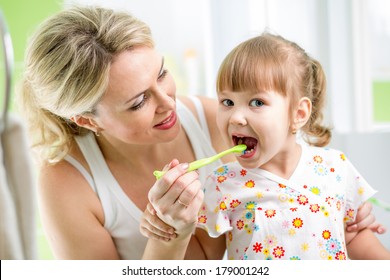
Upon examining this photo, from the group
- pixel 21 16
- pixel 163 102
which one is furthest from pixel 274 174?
pixel 21 16

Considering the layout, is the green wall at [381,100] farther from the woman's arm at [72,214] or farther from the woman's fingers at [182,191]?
the woman's arm at [72,214]

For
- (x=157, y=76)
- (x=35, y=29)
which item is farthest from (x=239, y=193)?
(x=35, y=29)

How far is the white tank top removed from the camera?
1130 millimetres

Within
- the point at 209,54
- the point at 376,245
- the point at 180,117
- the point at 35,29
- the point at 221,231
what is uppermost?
the point at 35,29

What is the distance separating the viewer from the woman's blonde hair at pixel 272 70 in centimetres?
97

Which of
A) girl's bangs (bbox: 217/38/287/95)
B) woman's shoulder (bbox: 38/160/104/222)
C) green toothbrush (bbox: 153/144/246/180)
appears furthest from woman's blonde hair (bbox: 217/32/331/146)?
woman's shoulder (bbox: 38/160/104/222)

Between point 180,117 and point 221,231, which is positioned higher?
point 180,117

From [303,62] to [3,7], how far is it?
2.08 ft

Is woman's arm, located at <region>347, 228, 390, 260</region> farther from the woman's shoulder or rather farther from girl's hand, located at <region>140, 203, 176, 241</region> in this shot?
the woman's shoulder

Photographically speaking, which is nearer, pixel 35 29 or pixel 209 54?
pixel 35 29

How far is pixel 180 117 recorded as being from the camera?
1.20 metres

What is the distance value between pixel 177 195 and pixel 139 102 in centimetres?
20

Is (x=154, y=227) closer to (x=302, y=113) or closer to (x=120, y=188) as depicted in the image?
(x=120, y=188)
